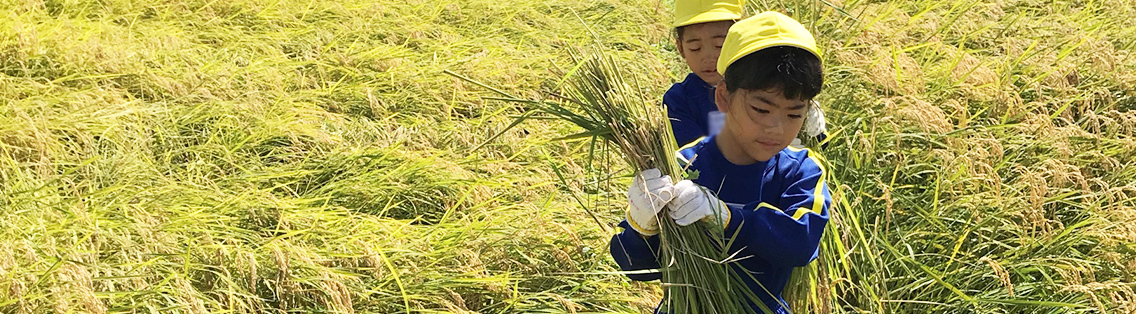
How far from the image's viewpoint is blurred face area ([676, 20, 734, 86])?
219cm

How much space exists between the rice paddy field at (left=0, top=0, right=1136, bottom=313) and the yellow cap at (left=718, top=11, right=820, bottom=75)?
0.29 meters

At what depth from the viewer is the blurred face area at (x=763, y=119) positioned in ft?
5.03

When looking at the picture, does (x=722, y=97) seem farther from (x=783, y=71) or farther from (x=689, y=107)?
(x=689, y=107)

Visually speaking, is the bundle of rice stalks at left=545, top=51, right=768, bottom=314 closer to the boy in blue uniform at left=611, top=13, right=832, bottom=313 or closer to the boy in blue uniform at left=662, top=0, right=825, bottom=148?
the boy in blue uniform at left=611, top=13, right=832, bottom=313

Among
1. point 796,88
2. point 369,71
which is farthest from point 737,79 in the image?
point 369,71

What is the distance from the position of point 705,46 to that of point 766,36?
71 centimetres

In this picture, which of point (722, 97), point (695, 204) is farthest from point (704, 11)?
point (695, 204)

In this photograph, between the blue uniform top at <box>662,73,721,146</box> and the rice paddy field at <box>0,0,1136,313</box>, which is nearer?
the blue uniform top at <box>662,73,721,146</box>

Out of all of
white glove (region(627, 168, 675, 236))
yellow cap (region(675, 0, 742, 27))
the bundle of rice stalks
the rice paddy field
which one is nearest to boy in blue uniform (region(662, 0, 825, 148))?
yellow cap (region(675, 0, 742, 27))

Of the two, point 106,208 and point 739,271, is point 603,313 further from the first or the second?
point 106,208

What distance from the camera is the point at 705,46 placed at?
2.21 meters

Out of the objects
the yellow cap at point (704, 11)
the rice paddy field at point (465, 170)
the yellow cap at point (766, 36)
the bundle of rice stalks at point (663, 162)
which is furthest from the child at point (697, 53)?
the yellow cap at point (766, 36)

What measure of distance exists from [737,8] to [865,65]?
1181 millimetres

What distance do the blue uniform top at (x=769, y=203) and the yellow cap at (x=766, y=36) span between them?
0.17m
